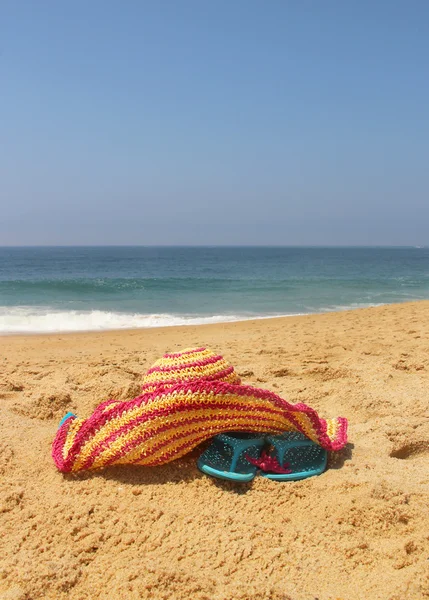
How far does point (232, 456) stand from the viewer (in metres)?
2.79

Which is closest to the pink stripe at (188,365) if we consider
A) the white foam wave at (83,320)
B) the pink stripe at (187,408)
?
the pink stripe at (187,408)

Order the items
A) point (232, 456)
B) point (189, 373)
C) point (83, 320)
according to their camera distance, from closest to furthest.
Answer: point (232, 456) < point (189, 373) < point (83, 320)

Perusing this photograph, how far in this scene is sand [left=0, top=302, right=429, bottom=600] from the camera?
1.93 m

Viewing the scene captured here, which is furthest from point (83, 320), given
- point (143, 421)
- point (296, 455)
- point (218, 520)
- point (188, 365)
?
point (218, 520)

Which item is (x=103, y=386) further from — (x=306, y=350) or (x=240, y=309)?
(x=240, y=309)

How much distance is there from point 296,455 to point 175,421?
2.66 feet

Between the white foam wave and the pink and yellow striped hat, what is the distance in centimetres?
822

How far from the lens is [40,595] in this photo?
1878 millimetres

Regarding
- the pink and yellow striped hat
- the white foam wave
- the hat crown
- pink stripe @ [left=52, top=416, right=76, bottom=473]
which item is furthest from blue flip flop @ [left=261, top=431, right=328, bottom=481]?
the white foam wave

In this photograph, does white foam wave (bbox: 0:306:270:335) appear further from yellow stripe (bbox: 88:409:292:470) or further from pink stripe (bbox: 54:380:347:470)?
yellow stripe (bbox: 88:409:292:470)

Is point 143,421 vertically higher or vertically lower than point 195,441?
higher

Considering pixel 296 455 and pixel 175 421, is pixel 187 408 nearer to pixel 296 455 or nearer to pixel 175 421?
pixel 175 421

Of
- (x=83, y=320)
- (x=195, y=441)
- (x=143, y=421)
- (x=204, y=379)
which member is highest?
(x=204, y=379)

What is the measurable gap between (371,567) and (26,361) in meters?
5.25
